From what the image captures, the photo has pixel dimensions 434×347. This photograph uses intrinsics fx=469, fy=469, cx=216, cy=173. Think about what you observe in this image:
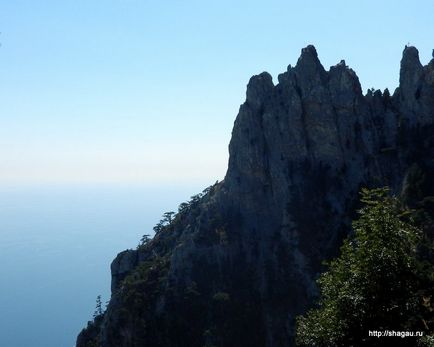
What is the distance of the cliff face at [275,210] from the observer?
3231 inches

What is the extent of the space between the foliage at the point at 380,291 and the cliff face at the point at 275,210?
58.8 m

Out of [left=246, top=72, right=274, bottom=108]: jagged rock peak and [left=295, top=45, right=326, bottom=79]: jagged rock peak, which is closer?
[left=295, top=45, right=326, bottom=79]: jagged rock peak

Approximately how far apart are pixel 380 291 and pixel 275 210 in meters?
71.4

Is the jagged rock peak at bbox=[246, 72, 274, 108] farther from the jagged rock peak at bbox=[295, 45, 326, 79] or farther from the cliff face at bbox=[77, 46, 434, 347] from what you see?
the jagged rock peak at bbox=[295, 45, 326, 79]

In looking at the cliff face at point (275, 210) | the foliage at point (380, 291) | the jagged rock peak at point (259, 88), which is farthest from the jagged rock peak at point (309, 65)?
the foliage at point (380, 291)

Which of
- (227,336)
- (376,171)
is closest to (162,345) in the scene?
(227,336)

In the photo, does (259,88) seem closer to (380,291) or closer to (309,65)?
(309,65)

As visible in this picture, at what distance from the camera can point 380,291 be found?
2111 cm

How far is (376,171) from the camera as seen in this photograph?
3381 inches

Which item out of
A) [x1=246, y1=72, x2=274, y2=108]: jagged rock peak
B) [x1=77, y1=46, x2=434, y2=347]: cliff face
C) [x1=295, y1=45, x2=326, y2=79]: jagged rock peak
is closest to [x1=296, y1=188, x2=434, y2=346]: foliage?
[x1=77, y1=46, x2=434, y2=347]: cliff face

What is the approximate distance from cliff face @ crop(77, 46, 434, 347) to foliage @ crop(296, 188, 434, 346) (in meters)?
58.8

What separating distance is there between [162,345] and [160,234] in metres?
32.5

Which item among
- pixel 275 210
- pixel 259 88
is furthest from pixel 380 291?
pixel 259 88

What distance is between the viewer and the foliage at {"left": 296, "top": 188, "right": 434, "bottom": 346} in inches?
805
